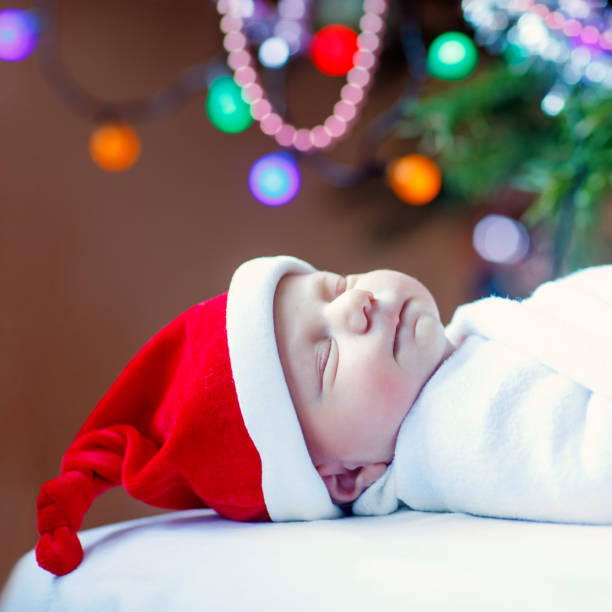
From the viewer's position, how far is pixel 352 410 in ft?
2.75

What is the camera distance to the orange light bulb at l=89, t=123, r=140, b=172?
1748 mm

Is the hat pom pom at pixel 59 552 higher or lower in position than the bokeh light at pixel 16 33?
lower

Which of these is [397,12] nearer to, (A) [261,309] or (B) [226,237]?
(B) [226,237]

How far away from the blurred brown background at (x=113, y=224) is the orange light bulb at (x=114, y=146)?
3.0 inches

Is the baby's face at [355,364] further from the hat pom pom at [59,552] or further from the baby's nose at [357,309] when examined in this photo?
the hat pom pom at [59,552]

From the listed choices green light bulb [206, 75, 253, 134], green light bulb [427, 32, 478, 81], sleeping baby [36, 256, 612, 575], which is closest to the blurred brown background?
green light bulb [206, 75, 253, 134]

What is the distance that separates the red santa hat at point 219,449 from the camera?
826mm

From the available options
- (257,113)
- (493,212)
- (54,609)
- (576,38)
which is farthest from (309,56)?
(54,609)

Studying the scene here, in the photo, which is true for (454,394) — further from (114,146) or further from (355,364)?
(114,146)

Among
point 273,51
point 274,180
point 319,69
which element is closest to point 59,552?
point 274,180

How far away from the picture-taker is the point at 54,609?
77 cm

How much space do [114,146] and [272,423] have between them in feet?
3.80

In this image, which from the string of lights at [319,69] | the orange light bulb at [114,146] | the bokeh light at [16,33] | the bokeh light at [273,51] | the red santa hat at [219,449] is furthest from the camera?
the bokeh light at [273,51]

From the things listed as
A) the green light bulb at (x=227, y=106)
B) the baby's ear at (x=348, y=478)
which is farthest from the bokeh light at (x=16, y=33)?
the baby's ear at (x=348, y=478)
